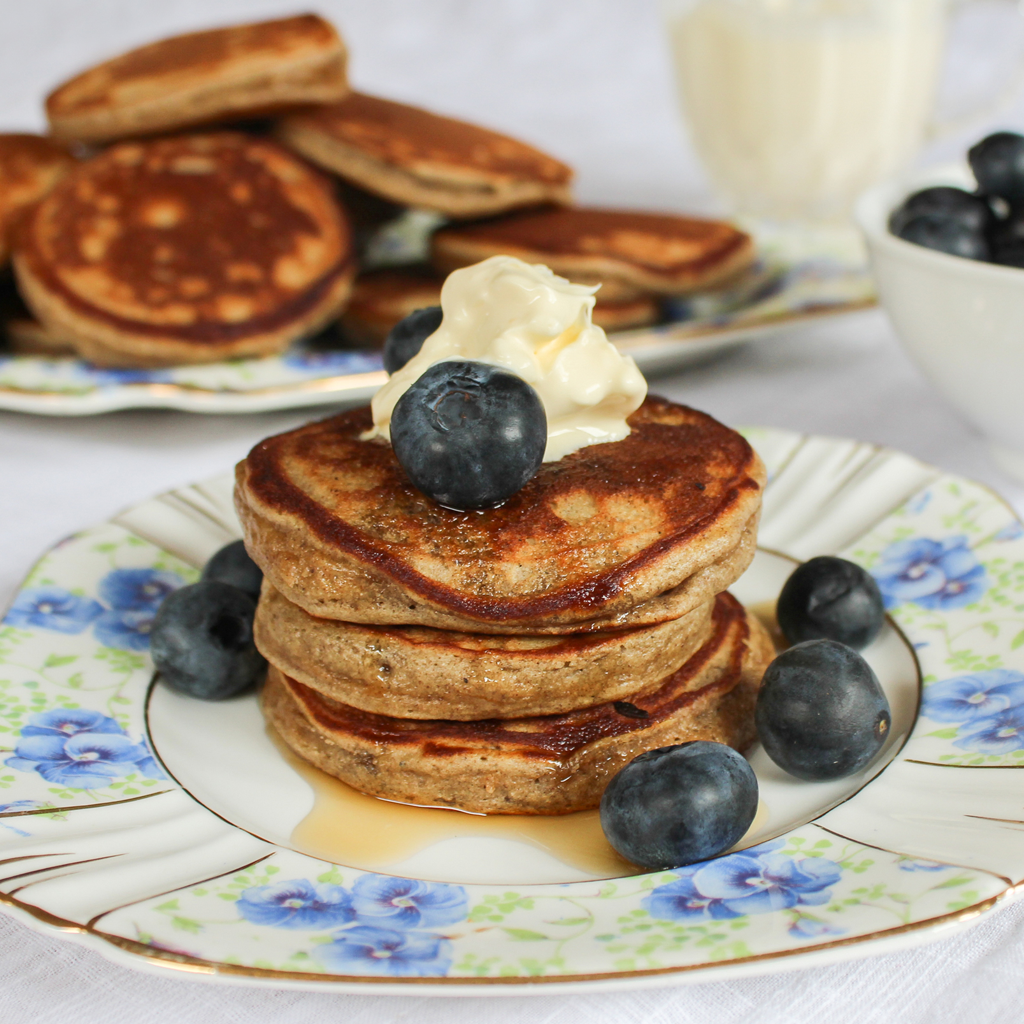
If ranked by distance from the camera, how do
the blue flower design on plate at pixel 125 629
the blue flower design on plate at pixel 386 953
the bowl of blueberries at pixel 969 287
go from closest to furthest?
the blue flower design on plate at pixel 386 953 → the blue flower design on plate at pixel 125 629 → the bowl of blueberries at pixel 969 287

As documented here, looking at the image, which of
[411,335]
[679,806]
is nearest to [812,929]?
[679,806]

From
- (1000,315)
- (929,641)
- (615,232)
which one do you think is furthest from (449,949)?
(615,232)

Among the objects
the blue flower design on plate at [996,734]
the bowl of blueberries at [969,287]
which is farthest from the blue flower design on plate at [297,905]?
the bowl of blueberries at [969,287]

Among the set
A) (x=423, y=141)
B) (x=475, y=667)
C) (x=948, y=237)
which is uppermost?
(x=423, y=141)

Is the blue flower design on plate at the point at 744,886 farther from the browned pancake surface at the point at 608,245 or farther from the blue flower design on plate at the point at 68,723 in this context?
the browned pancake surface at the point at 608,245

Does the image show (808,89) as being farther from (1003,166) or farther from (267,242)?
(267,242)

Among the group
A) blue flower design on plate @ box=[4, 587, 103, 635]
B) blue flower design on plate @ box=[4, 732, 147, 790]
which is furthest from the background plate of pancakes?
blue flower design on plate @ box=[4, 732, 147, 790]
